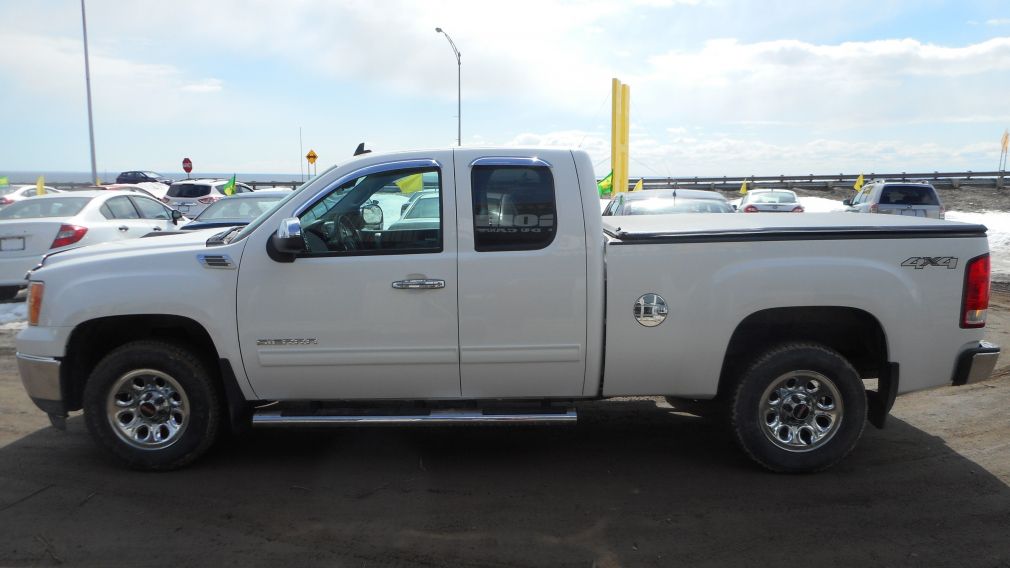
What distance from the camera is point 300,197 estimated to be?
15.7 ft

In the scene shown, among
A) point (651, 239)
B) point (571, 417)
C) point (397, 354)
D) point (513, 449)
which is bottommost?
point (513, 449)

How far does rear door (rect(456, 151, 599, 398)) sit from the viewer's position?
4.59 metres

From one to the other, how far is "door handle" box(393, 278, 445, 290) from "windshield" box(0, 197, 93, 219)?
8.35 metres

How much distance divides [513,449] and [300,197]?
88.5 inches

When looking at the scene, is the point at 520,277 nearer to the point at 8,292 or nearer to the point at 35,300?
the point at 35,300

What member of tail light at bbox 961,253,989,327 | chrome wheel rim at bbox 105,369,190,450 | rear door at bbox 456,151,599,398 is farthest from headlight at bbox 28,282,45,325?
tail light at bbox 961,253,989,327

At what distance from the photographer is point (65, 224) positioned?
10461 mm

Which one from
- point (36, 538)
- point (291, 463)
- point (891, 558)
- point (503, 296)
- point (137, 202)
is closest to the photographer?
point (891, 558)

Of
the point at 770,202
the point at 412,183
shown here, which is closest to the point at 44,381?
the point at 412,183

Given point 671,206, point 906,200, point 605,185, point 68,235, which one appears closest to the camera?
point 68,235

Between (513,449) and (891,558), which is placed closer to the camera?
(891,558)

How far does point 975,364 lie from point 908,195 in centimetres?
1546

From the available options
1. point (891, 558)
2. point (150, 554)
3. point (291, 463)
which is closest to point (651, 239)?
point (891, 558)

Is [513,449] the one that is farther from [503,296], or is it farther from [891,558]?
[891,558]
